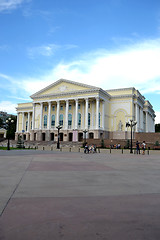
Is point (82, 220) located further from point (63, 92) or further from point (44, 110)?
point (44, 110)

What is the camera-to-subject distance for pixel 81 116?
6538 cm

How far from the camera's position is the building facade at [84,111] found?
201ft

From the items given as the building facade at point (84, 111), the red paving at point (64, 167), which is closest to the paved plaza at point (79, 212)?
the red paving at point (64, 167)

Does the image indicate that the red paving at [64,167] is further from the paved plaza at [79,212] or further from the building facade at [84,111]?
the building facade at [84,111]

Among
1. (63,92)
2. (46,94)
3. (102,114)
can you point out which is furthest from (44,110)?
(102,114)

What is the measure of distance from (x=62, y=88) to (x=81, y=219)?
6355cm

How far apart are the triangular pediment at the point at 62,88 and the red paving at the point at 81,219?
182 feet

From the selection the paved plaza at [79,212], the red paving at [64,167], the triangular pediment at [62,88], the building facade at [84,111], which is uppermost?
the triangular pediment at [62,88]

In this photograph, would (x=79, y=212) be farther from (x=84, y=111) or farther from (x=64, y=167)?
(x=84, y=111)

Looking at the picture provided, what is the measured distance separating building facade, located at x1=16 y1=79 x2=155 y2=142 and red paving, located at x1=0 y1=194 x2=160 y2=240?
5285 cm

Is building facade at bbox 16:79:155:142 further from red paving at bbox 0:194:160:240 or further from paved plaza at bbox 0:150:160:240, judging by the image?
red paving at bbox 0:194:160:240

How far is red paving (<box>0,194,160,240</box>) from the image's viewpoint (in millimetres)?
3639

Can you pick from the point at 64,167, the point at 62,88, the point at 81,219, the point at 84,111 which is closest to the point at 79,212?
the point at 81,219

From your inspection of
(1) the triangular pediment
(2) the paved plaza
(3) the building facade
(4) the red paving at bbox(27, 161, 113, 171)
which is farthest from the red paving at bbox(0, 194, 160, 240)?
(1) the triangular pediment
